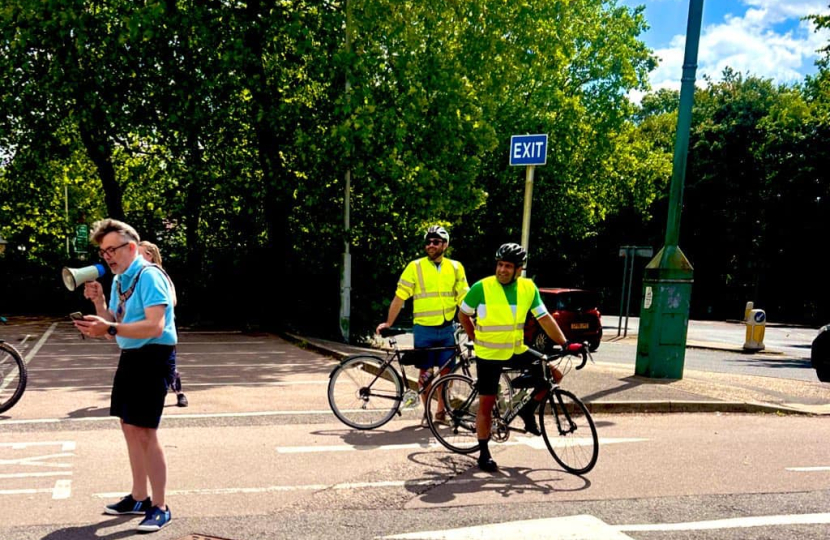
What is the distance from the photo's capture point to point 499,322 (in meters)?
5.49

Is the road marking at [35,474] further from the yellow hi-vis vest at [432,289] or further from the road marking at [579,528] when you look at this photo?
the yellow hi-vis vest at [432,289]

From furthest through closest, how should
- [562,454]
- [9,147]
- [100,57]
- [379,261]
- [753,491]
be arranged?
[9,147]
[379,261]
[100,57]
[562,454]
[753,491]

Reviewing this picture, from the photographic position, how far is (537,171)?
3134 centimetres

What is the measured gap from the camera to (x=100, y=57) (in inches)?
602

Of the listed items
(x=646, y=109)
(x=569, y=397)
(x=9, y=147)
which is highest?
(x=646, y=109)

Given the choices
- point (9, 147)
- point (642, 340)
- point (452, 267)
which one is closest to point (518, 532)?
point (452, 267)

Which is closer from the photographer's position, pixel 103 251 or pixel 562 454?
pixel 103 251

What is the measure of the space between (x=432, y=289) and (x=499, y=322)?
1.47 m

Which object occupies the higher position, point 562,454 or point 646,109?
point 646,109

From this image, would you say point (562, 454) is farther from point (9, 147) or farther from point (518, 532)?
point (9, 147)

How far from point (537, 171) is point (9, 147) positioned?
20.2m

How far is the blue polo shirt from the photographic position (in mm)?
4066

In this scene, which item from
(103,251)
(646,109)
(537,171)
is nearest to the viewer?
(103,251)

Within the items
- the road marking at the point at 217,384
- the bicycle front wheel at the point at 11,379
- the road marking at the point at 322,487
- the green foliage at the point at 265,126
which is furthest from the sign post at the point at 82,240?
the road marking at the point at 322,487
